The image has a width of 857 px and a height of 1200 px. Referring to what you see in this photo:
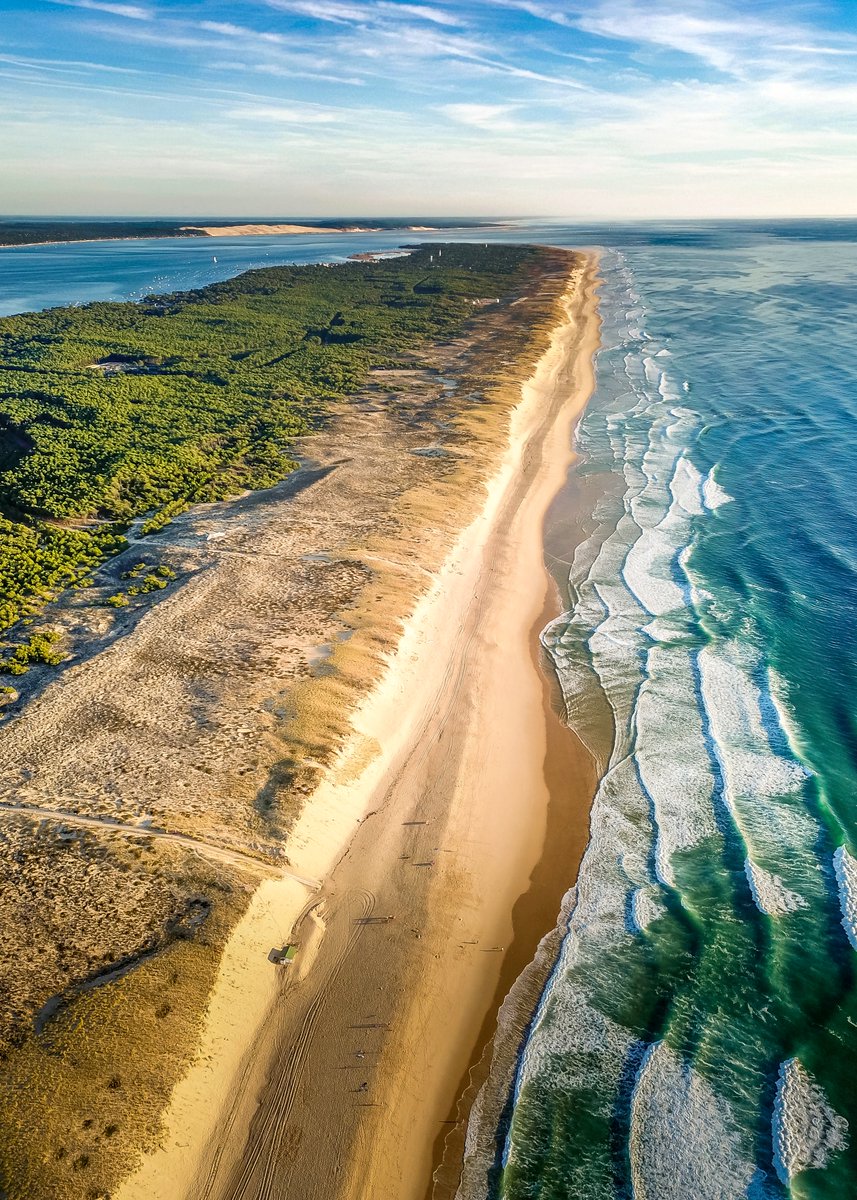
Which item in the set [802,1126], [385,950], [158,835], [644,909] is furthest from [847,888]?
[158,835]

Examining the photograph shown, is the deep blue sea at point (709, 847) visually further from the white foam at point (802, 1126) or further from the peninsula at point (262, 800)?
the peninsula at point (262, 800)

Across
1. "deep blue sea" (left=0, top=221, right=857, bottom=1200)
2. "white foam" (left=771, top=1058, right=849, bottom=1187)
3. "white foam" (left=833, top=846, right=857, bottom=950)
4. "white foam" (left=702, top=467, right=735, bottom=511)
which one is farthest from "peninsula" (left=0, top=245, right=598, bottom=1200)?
"white foam" (left=702, top=467, right=735, bottom=511)

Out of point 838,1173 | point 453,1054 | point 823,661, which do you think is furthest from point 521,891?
point 823,661

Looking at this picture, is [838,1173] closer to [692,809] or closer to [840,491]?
[692,809]

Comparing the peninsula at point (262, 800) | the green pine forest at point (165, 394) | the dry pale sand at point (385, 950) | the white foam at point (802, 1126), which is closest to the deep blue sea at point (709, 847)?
the white foam at point (802, 1126)

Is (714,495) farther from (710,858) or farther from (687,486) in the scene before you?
(710,858)

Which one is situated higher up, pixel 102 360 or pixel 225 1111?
pixel 102 360

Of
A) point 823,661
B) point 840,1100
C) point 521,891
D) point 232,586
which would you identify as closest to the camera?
point 840,1100
